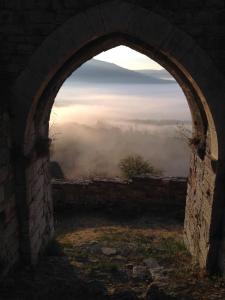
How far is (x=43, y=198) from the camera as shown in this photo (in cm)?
636

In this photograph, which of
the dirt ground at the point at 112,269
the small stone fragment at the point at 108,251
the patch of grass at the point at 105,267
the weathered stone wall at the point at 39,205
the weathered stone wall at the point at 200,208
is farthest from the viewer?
the small stone fragment at the point at 108,251

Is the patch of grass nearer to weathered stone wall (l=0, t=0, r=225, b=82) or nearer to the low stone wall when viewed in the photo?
weathered stone wall (l=0, t=0, r=225, b=82)

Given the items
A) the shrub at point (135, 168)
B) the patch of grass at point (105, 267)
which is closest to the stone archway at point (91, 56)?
the patch of grass at point (105, 267)

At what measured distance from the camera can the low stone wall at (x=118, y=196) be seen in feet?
32.8

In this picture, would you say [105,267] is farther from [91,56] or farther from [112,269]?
[91,56]

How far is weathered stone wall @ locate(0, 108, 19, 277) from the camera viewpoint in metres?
4.79

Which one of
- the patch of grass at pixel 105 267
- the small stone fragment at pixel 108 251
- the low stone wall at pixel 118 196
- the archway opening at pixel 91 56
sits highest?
the archway opening at pixel 91 56

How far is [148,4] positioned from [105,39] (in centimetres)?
89

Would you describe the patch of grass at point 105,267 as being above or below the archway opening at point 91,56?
below

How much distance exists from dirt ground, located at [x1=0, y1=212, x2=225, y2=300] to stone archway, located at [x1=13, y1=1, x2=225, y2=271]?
0.35m

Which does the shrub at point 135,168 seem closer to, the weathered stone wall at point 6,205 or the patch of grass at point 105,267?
the patch of grass at point 105,267

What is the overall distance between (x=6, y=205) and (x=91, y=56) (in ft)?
9.21

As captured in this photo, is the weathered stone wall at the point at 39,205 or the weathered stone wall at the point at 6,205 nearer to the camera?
the weathered stone wall at the point at 6,205

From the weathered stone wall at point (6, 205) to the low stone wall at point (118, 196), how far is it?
4.83 m
